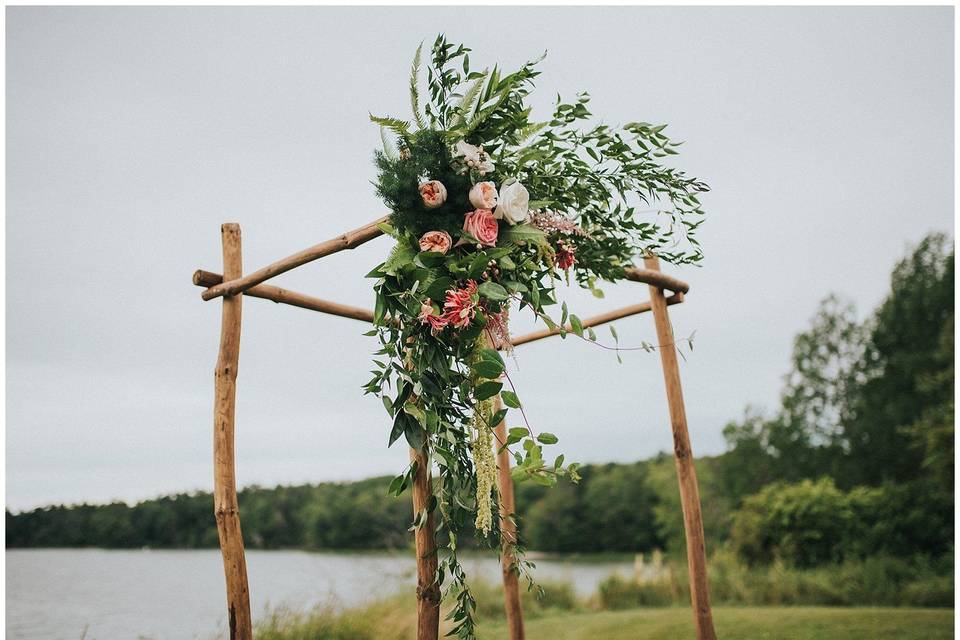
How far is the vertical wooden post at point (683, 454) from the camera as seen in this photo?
414 centimetres

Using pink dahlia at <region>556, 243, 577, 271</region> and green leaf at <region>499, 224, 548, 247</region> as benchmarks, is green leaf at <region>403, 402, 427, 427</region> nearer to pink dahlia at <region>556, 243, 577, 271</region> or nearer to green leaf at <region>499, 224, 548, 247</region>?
green leaf at <region>499, 224, 548, 247</region>

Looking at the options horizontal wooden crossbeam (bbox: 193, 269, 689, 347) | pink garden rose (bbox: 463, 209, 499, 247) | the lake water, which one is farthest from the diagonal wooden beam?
the lake water

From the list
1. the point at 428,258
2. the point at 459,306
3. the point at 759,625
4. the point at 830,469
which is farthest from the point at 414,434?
the point at 830,469

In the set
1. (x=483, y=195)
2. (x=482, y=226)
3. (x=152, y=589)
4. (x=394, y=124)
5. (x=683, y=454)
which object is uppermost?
(x=394, y=124)

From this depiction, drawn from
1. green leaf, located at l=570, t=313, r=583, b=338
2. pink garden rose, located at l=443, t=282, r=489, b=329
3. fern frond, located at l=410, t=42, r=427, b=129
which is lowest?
green leaf, located at l=570, t=313, r=583, b=338

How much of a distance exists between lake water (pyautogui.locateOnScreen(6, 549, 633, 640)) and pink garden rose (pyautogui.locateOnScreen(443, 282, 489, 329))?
3463 millimetres

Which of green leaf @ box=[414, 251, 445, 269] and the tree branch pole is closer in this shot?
green leaf @ box=[414, 251, 445, 269]

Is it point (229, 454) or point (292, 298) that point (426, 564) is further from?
point (292, 298)

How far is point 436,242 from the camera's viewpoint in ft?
8.15

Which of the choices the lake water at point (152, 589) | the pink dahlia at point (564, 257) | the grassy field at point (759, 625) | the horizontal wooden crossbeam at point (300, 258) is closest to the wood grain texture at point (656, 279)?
the pink dahlia at point (564, 257)

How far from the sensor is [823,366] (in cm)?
1580

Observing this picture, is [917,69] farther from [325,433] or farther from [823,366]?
[325,433]

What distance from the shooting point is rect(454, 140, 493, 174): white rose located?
2.56 metres

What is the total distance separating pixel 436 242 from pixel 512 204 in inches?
11.4
